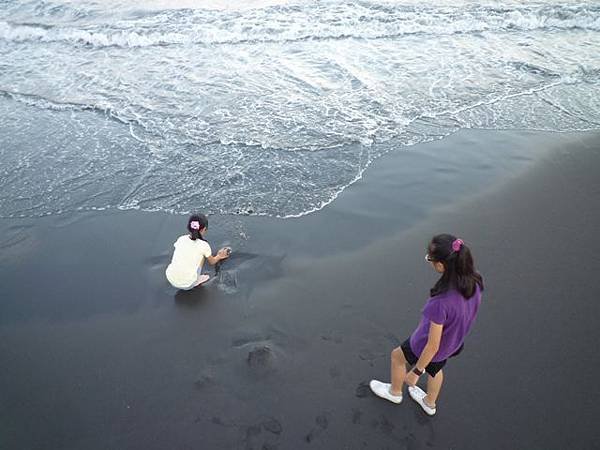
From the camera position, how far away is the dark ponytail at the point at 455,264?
2.23m

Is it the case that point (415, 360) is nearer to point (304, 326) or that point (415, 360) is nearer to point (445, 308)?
point (445, 308)

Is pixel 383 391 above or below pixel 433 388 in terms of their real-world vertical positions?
below

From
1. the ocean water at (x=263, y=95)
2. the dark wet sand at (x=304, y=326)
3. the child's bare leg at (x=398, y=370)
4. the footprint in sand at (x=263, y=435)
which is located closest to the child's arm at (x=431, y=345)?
the child's bare leg at (x=398, y=370)

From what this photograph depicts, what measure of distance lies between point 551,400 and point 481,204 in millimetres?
2720

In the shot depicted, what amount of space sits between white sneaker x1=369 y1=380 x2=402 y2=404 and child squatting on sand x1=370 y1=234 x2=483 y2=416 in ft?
1.05

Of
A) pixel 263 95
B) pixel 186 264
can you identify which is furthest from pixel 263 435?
pixel 263 95

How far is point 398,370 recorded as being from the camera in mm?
2953

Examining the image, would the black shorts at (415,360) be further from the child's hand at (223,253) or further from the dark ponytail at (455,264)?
the child's hand at (223,253)

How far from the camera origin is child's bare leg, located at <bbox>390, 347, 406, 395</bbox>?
2.91m

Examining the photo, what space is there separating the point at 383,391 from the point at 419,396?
0.88 ft

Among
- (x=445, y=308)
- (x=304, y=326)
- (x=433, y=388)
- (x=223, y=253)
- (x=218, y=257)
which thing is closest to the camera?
(x=445, y=308)

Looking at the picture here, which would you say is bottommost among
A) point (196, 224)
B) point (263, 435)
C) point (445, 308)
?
point (263, 435)

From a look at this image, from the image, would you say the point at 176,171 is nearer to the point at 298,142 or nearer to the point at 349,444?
the point at 298,142

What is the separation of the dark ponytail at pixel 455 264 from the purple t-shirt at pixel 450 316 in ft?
0.15
